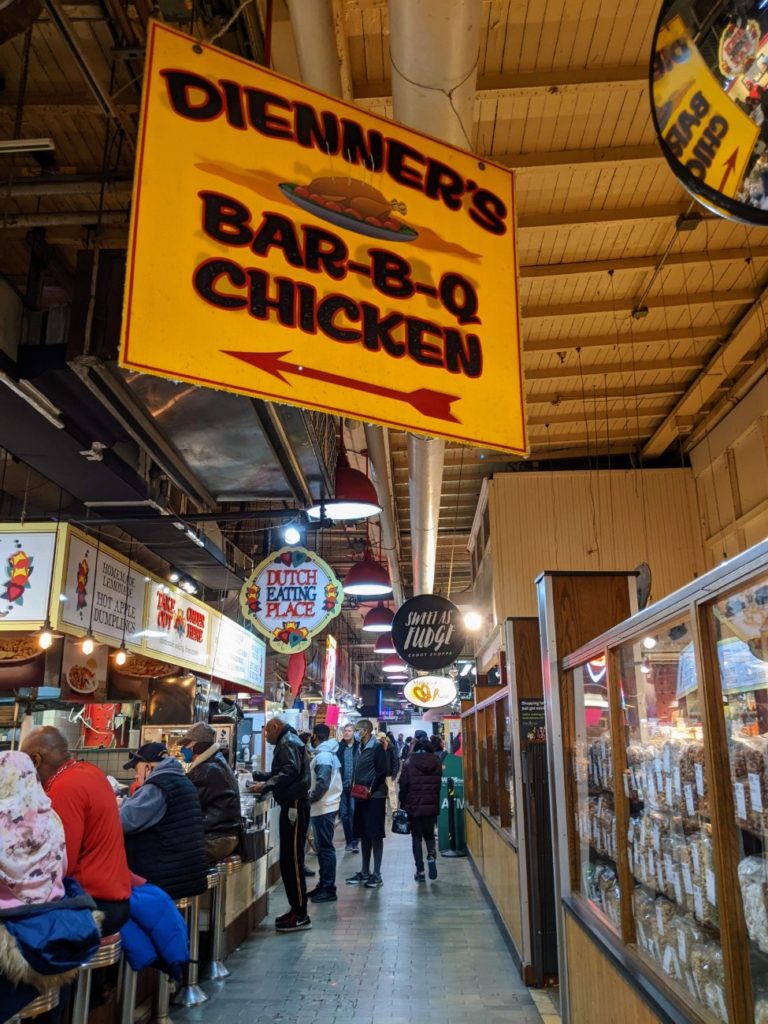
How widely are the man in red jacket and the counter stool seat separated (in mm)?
561

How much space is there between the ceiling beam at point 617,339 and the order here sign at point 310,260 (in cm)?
538

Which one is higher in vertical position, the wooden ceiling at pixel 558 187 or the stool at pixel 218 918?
the wooden ceiling at pixel 558 187

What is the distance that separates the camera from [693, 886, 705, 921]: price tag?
252 centimetres

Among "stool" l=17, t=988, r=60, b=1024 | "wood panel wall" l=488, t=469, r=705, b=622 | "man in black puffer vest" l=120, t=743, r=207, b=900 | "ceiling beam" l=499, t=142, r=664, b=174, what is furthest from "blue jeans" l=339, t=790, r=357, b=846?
"ceiling beam" l=499, t=142, r=664, b=174

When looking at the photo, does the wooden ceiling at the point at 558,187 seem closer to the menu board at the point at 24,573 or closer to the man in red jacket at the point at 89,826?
the menu board at the point at 24,573

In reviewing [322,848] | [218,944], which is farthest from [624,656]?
[322,848]

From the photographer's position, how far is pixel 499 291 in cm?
278

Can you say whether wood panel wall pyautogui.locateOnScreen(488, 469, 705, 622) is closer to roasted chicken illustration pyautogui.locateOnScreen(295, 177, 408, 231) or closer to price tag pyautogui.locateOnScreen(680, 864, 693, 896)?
price tag pyautogui.locateOnScreen(680, 864, 693, 896)

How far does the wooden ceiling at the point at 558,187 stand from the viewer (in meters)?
4.34

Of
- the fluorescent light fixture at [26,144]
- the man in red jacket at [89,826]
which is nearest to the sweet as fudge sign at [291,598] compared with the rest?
the man in red jacket at [89,826]

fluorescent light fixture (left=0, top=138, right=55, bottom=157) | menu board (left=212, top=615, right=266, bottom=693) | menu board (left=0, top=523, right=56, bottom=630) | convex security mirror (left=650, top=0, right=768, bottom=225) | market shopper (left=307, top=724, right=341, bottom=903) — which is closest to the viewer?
convex security mirror (left=650, top=0, right=768, bottom=225)

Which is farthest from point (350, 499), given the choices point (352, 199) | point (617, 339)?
point (352, 199)

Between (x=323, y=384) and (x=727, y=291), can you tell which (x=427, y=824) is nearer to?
(x=727, y=291)

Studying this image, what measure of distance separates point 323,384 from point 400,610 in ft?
27.1
